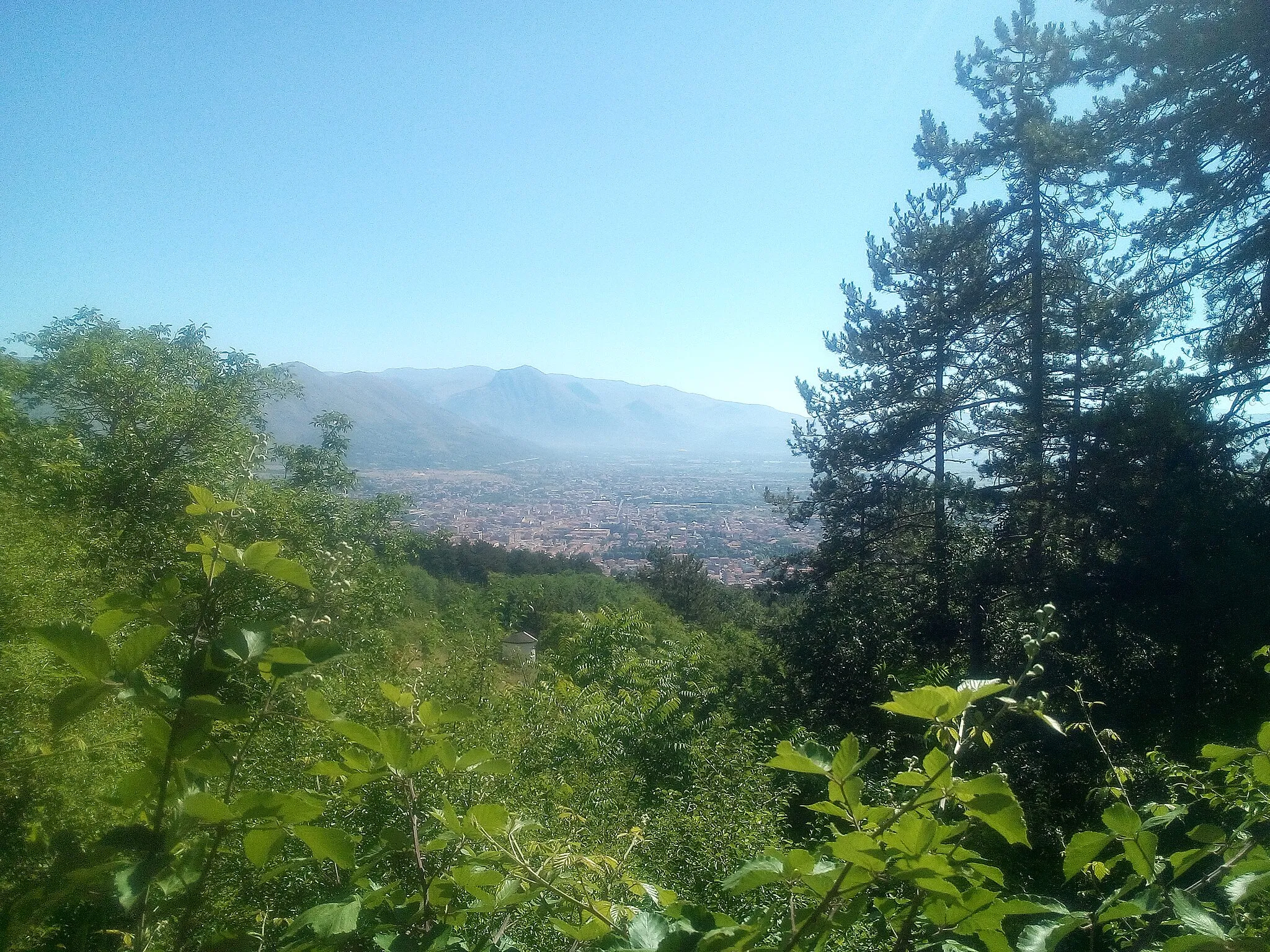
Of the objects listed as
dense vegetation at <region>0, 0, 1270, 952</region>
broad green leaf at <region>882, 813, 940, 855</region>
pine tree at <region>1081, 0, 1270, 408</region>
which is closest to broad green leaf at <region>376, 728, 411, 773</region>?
dense vegetation at <region>0, 0, 1270, 952</region>

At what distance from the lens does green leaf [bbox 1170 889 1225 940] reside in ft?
2.60

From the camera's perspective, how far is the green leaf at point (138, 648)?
2.56 ft

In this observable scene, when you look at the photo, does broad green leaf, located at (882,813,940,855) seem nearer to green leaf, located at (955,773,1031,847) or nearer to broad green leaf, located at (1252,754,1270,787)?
green leaf, located at (955,773,1031,847)

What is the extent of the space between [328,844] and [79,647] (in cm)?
37

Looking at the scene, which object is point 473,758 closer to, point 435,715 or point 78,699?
point 435,715

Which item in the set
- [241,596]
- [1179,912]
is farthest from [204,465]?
[1179,912]

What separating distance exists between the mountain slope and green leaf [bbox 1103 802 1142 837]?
48.0 metres

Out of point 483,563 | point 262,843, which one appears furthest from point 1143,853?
point 483,563

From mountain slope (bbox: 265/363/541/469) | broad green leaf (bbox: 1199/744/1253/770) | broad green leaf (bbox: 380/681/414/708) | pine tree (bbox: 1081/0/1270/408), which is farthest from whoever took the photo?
mountain slope (bbox: 265/363/541/469)

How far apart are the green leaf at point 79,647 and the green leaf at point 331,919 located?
39cm

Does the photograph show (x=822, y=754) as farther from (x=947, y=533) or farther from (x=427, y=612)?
(x=427, y=612)

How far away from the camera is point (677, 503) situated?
2373 inches

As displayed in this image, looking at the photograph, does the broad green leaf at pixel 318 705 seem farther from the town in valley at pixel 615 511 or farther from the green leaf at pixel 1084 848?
the town in valley at pixel 615 511

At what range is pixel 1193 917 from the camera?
0.81 meters
